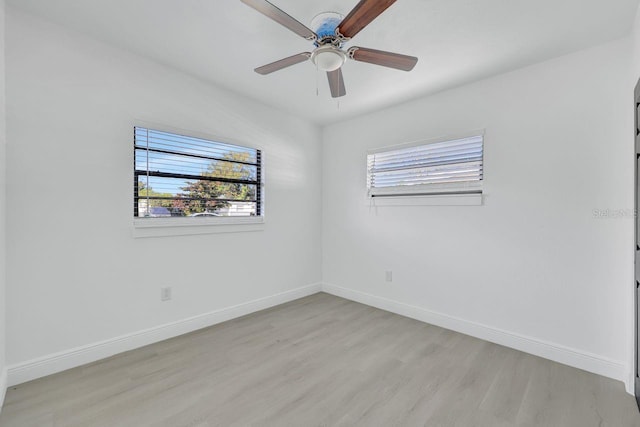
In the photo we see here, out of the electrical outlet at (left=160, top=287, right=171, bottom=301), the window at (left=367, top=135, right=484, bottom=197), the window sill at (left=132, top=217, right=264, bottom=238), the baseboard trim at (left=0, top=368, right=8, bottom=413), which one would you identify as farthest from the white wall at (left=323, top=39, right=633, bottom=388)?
the baseboard trim at (left=0, top=368, right=8, bottom=413)

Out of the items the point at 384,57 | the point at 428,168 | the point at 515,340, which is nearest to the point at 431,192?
the point at 428,168

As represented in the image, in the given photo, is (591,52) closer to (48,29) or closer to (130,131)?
(130,131)

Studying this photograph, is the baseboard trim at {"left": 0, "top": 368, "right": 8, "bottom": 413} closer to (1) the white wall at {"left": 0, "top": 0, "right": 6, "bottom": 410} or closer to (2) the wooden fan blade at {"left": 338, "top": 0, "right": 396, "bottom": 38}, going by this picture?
(1) the white wall at {"left": 0, "top": 0, "right": 6, "bottom": 410}

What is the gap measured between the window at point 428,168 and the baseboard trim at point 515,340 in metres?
1.30

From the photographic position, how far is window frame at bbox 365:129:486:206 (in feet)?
9.32

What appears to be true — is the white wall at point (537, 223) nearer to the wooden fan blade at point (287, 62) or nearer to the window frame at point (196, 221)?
the window frame at point (196, 221)

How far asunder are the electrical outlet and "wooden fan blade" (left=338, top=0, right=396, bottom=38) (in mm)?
2582

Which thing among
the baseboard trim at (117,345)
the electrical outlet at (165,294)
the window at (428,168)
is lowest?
the baseboard trim at (117,345)

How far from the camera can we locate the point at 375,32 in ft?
6.78

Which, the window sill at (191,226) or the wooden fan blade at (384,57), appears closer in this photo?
the wooden fan blade at (384,57)

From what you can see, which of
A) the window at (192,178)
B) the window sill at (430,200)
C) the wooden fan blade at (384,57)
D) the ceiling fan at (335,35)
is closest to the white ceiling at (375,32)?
the ceiling fan at (335,35)

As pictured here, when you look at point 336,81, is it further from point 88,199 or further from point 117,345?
point 117,345

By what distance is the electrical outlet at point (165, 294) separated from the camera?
2697 mm

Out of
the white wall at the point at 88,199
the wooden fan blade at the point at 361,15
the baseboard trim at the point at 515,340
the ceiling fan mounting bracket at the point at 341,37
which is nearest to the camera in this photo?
the wooden fan blade at the point at 361,15
